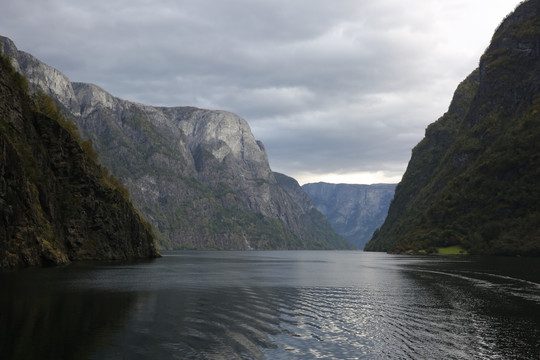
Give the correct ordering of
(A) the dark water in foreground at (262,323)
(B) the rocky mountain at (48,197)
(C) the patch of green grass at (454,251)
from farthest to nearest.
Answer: (C) the patch of green grass at (454,251)
(B) the rocky mountain at (48,197)
(A) the dark water in foreground at (262,323)

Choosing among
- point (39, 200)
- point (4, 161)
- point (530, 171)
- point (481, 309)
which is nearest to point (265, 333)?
point (481, 309)

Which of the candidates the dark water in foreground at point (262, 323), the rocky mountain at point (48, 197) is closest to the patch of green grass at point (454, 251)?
the rocky mountain at point (48, 197)

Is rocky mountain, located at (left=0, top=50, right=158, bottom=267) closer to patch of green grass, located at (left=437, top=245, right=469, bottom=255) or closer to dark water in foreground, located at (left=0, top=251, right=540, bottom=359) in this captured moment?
dark water in foreground, located at (left=0, top=251, right=540, bottom=359)

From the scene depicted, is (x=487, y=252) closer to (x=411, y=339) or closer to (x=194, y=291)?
(x=194, y=291)

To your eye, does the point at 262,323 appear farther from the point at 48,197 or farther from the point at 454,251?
the point at 454,251

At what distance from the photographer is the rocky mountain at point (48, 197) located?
74938 millimetres

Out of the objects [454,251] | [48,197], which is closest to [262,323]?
[48,197]

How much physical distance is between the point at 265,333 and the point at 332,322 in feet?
22.8

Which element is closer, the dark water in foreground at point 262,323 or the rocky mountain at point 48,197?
the dark water in foreground at point 262,323

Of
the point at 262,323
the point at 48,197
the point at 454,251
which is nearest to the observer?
the point at 262,323

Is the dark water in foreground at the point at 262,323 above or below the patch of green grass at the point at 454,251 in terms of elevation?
above

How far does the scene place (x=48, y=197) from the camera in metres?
97.0

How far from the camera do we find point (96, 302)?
4119 centimetres

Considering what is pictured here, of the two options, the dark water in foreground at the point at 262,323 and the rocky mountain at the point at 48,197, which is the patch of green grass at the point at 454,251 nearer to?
the rocky mountain at the point at 48,197
